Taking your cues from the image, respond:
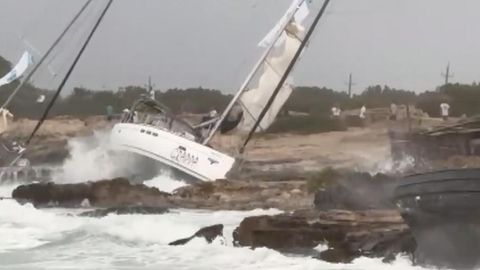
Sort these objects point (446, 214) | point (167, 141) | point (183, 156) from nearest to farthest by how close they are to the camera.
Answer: point (446, 214) → point (183, 156) → point (167, 141)

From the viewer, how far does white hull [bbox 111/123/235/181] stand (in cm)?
3397

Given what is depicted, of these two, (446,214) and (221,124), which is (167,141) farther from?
(446,214)

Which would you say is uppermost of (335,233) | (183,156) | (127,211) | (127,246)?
(183,156)

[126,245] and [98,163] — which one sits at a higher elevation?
[98,163]

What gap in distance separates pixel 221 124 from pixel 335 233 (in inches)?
715

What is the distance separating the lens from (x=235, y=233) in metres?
19.0

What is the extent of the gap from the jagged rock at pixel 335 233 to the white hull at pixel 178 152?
1438cm

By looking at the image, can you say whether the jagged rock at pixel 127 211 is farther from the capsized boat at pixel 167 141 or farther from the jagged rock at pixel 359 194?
the capsized boat at pixel 167 141

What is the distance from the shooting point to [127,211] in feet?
90.2

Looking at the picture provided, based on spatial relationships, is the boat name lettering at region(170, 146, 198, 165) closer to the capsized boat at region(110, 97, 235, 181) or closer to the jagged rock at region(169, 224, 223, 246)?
the capsized boat at region(110, 97, 235, 181)

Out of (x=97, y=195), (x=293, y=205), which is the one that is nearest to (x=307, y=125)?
(x=97, y=195)

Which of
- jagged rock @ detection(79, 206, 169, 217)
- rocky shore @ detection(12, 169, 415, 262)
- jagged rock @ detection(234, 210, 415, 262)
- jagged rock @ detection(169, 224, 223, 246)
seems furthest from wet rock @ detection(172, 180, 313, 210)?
jagged rock @ detection(234, 210, 415, 262)

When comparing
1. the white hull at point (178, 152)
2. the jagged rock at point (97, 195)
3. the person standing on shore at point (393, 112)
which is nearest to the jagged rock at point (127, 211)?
the jagged rock at point (97, 195)

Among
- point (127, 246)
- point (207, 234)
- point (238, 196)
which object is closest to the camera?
point (207, 234)
